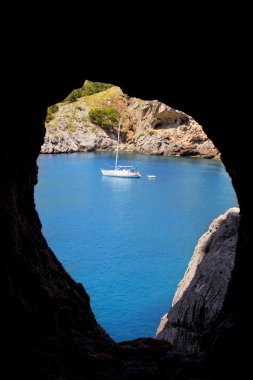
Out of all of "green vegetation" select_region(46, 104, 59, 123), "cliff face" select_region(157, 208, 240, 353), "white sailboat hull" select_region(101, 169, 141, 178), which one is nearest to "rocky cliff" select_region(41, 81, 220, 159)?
"green vegetation" select_region(46, 104, 59, 123)

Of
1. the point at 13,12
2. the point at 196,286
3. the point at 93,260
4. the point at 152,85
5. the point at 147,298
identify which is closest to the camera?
the point at 13,12

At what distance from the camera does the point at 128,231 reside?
115 feet

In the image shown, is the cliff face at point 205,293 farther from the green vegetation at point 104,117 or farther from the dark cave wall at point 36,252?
the green vegetation at point 104,117

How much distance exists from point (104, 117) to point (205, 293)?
301 ft

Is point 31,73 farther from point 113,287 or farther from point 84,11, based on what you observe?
point 113,287

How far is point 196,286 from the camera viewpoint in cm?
1270

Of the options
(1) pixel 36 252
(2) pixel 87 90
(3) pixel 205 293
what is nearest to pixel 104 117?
(2) pixel 87 90

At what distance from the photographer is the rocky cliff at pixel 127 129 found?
93.5m

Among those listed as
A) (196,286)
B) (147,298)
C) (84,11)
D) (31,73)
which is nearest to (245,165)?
(84,11)

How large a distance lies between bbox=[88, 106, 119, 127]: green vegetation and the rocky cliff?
0.85 ft

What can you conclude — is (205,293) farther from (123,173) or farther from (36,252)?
(123,173)

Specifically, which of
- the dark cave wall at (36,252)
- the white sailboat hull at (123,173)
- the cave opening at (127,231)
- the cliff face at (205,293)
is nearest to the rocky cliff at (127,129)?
the cave opening at (127,231)

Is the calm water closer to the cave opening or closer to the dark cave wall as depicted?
the cave opening

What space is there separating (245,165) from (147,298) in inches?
686
